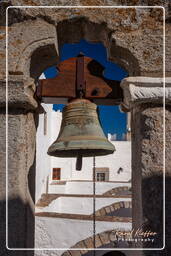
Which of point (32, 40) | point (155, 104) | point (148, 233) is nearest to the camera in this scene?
point (148, 233)

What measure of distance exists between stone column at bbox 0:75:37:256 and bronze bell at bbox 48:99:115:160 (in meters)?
0.26

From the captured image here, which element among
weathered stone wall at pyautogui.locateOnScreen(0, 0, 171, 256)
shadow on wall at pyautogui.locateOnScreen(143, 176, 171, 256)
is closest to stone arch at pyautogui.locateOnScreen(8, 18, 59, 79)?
weathered stone wall at pyautogui.locateOnScreen(0, 0, 171, 256)

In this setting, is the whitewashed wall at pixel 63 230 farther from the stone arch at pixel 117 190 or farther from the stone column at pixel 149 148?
the stone arch at pixel 117 190

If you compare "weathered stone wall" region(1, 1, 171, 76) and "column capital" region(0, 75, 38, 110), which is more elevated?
"weathered stone wall" region(1, 1, 171, 76)

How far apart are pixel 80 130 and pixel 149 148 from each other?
0.52 m

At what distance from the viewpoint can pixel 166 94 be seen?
1.85 metres

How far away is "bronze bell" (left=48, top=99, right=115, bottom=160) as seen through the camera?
79.9 inches

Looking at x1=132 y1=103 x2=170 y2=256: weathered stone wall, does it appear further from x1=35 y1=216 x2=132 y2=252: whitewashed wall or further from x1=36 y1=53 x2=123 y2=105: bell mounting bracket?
x1=35 y1=216 x2=132 y2=252: whitewashed wall

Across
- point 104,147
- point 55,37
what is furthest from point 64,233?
point 55,37

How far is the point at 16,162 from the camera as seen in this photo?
1914 millimetres

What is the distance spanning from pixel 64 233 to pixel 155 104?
15.8 feet

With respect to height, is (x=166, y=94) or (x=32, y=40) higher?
(x=32, y=40)

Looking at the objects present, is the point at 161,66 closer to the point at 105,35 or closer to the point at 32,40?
the point at 105,35

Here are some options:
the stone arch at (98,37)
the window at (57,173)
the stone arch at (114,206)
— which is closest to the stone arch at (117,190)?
the stone arch at (114,206)
